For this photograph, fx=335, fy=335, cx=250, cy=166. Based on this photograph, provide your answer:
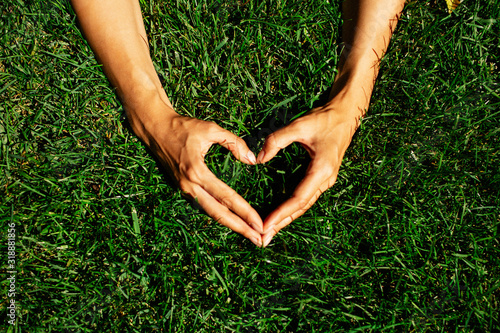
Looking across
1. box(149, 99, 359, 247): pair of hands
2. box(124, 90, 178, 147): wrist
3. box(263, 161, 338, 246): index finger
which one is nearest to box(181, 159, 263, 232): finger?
box(149, 99, 359, 247): pair of hands

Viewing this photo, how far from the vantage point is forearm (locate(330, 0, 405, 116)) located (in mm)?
2268

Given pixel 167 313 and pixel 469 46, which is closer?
pixel 167 313

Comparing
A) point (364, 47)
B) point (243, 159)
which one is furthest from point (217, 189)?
point (364, 47)

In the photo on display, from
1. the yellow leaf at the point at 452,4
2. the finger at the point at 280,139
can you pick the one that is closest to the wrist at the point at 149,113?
the finger at the point at 280,139

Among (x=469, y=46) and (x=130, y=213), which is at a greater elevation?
(x=469, y=46)

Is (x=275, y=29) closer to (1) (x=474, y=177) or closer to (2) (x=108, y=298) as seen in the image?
(1) (x=474, y=177)

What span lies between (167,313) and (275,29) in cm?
210

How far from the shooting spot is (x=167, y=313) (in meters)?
2.17

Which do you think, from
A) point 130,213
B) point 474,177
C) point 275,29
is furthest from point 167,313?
point 474,177

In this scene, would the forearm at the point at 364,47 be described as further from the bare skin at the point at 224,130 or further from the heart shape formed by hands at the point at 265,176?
the heart shape formed by hands at the point at 265,176

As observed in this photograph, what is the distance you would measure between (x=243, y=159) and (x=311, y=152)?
0.42m

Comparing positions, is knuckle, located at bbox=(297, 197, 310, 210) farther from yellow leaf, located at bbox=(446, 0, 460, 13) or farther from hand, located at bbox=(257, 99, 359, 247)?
yellow leaf, located at bbox=(446, 0, 460, 13)

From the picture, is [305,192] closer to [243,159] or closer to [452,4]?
[243,159]

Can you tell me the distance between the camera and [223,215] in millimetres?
2061
